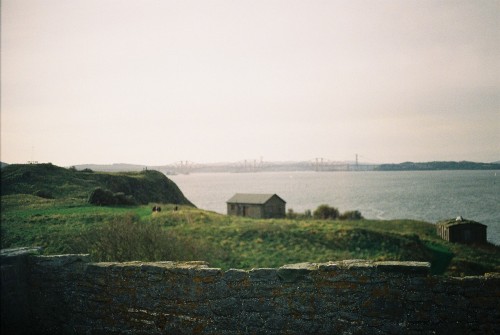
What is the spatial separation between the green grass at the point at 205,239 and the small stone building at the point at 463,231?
728 mm

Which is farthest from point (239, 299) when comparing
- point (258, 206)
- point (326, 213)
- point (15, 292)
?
point (326, 213)

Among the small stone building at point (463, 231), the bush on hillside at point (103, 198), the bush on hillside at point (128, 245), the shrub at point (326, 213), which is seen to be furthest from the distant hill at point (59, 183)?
the small stone building at point (463, 231)

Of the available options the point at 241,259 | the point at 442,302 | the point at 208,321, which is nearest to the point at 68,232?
the point at 241,259

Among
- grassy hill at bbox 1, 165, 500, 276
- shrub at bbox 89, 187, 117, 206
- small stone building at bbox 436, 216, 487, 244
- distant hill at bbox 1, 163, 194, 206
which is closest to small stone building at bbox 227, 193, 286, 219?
distant hill at bbox 1, 163, 194, 206

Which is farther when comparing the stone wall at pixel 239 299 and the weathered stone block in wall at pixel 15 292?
the weathered stone block in wall at pixel 15 292

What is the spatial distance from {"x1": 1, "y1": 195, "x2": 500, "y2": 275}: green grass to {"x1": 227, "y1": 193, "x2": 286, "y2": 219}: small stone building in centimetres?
1328

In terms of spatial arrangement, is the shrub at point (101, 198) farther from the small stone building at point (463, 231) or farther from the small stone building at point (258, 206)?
the small stone building at point (463, 231)

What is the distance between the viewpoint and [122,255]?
35.3ft

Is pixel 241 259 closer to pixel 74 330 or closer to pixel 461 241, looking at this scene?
pixel 74 330

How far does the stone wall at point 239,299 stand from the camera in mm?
4312

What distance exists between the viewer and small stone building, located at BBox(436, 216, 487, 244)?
1042 inches

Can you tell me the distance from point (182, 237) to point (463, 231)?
2344cm

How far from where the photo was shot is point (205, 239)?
19906 millimetres

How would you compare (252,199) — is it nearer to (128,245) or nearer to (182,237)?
(182,237)
